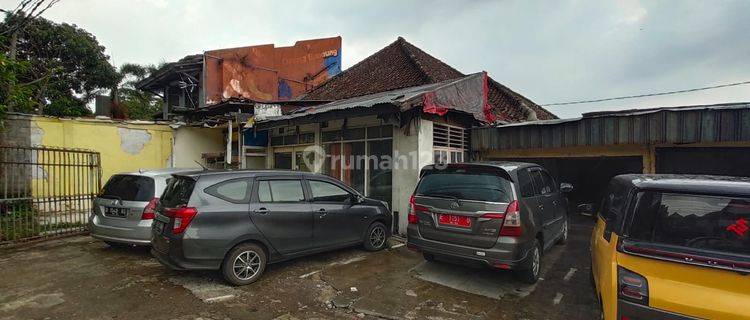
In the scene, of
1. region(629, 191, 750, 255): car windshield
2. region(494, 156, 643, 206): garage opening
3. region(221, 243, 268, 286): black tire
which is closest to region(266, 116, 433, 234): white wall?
region(221, 243, 268, 286): black tire

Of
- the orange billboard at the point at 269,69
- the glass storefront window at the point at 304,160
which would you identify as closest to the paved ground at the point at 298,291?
the glass storefront window at the point at 304,160

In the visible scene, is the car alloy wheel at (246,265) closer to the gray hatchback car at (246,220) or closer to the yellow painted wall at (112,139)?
the gray hatchback car at (246,220)

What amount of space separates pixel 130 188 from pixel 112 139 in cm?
624

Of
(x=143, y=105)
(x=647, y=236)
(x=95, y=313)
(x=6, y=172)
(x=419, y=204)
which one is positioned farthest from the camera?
(x=143, y=105)

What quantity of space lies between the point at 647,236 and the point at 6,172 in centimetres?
1242

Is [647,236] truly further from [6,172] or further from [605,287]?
[6,172]

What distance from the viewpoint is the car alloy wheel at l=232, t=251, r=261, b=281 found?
470cm

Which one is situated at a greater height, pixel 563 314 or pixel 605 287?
pixel 605 287

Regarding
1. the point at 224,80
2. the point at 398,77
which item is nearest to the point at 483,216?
the point at 398,77

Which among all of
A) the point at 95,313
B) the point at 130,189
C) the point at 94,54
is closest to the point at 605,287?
the point at 95,313

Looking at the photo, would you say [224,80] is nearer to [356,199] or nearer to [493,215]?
[356,199]

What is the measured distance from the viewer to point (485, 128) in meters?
8.72

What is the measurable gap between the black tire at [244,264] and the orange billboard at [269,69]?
44.4 feet

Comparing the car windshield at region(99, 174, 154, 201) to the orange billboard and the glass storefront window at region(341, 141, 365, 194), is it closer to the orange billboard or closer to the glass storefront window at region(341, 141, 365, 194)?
the glass storefront window at region(341, 141, 365, 194)
